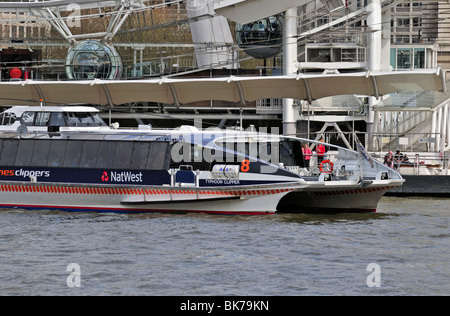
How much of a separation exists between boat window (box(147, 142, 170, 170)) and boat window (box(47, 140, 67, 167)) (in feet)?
11.4

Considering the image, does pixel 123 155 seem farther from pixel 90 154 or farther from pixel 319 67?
pixel 319 67

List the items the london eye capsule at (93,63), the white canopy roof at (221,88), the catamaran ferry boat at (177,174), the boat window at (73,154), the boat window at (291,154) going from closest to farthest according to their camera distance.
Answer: the catamaran ferry boat at (177,174), the boat window at (73,154), the boat window at (291,154), the white canopy roof at (221,88), the london eye capsule at (93,63)

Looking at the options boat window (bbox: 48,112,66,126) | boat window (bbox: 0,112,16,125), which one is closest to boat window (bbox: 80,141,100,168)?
boat window (bbox: 48,112,66,126)

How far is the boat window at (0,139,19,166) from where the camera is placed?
39844mm

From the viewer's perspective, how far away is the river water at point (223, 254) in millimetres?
25078

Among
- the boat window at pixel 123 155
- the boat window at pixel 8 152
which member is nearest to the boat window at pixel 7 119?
the boat window at pixel 8 152

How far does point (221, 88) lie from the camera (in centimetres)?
5616

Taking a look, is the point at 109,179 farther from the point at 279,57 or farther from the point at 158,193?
the point at 279,57

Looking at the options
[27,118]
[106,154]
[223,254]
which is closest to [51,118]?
[27,118]

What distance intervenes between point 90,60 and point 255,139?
3285 cm

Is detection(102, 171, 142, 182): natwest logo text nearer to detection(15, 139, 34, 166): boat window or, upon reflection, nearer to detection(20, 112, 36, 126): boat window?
detection(15, 139, 34, 166): boat window

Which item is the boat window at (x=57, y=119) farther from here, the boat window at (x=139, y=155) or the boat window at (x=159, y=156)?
the boat window at (x=159, y=156)

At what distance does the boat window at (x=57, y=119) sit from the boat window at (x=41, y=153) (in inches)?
126
